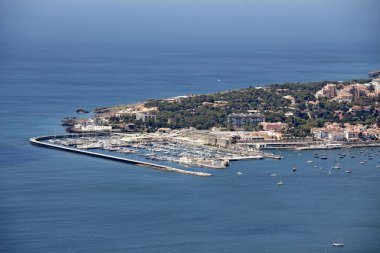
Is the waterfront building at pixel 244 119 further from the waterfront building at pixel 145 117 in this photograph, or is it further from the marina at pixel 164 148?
the marina at pixel 164 148

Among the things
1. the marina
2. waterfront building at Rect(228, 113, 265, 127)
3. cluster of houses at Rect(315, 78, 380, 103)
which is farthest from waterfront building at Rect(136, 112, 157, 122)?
cluster of houses at Rect(315, 78, 380, 103)

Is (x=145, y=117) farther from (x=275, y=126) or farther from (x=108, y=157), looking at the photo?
(x=108, y=157)

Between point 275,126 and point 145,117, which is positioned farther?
point 145,117

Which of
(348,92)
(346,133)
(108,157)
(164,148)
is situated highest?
(348,92)

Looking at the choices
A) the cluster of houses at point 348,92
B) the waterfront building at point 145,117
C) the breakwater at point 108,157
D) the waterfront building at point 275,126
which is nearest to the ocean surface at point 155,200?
the breakwater at point 108,157

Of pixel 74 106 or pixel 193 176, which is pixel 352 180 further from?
pixel 74 106

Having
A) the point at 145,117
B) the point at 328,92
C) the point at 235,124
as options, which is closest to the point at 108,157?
the point at 145,117
